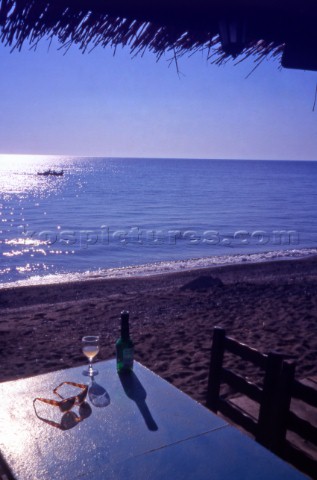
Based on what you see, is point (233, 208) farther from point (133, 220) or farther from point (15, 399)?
point (15, 399)

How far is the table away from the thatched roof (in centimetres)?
176

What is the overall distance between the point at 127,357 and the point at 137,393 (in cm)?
33

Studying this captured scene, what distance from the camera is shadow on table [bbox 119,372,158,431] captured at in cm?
229

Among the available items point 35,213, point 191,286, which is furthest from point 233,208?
point 191,286

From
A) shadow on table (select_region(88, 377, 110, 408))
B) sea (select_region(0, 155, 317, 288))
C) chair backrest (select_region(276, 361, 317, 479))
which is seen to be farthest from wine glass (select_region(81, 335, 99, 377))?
sea (select_region(0, 155, 317, 288))

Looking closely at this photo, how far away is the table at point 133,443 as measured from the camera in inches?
74.2

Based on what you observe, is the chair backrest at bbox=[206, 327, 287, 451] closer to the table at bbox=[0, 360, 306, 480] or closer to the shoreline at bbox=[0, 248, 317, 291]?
the table at bbox=[0, 360, 306, 480]

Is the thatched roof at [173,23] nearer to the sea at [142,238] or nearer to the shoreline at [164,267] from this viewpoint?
the shoreline at [164,267]

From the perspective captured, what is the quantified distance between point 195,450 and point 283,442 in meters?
0.76

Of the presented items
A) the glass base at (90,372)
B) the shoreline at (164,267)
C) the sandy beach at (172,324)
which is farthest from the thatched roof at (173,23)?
the shoreline at (164,267)

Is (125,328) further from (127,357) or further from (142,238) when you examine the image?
(142,238)

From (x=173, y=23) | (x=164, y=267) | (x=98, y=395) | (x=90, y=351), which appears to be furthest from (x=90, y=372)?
(x=164, y=267)

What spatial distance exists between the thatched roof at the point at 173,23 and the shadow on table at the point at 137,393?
1825 millimetres

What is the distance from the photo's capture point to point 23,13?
1.76 m
